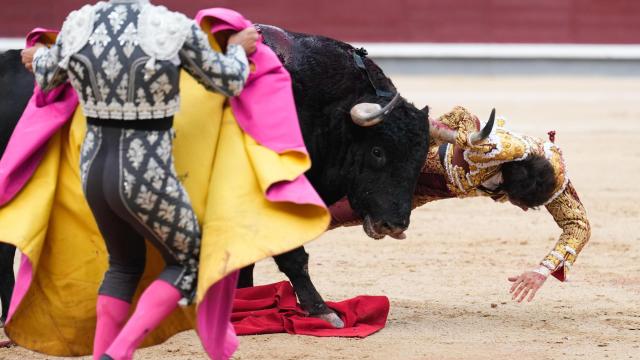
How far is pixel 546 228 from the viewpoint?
5785 mm

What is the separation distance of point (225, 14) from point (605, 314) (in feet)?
6.11

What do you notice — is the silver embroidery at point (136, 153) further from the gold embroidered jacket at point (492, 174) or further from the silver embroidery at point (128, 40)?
the gold embroidered jacket at point (492, 174)

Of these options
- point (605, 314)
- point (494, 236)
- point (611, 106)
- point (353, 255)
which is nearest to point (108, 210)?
point (605, 314)

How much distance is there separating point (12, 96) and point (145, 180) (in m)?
1.07

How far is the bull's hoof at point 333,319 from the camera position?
3.74m

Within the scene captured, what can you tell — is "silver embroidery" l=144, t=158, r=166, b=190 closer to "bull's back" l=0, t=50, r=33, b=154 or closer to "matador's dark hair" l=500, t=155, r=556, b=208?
"bull's back" l=0, t=50, r=33, b=154

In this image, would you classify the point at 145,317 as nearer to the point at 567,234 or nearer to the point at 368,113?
the point at 368,113

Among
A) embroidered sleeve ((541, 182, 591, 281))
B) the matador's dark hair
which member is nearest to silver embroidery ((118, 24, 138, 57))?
the matador's dark hair

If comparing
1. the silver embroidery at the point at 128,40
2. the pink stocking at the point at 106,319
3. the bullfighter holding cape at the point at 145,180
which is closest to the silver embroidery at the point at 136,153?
the bullfighter holding cape at the point at 145,180

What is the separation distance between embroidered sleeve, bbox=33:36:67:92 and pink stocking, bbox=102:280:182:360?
0.54m

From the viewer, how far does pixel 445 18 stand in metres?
14.3

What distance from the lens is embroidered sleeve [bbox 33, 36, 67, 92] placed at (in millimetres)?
2768

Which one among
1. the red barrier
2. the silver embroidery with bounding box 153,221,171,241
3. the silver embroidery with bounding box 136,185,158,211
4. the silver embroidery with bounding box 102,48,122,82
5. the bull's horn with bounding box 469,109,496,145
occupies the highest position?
the silver embroidery with bounding box 102,48,122,82

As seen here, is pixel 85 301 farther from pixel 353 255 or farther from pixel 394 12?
pixel 394 12
